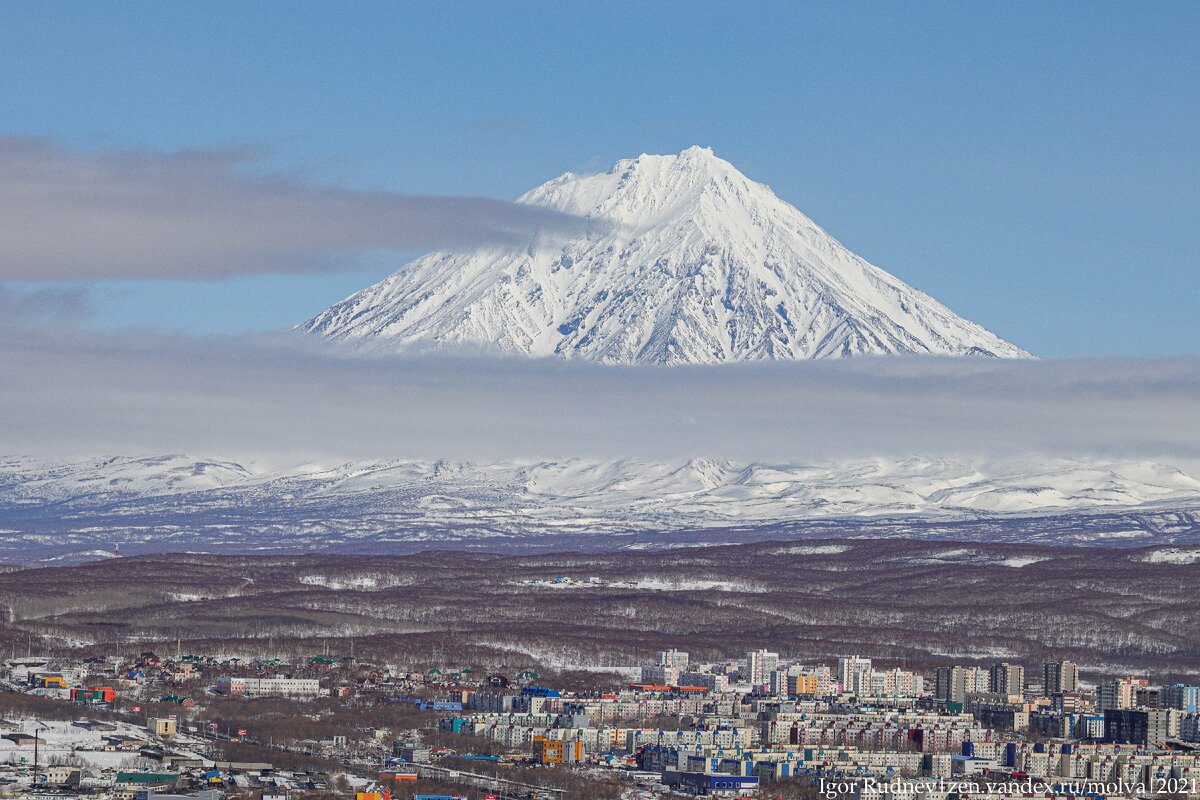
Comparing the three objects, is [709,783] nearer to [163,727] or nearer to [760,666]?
[163,727]

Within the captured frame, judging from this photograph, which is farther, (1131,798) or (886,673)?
(886,673)

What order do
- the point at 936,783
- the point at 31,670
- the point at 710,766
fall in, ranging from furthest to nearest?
the point at 31,670, the point at 710,766, the point at 936,783

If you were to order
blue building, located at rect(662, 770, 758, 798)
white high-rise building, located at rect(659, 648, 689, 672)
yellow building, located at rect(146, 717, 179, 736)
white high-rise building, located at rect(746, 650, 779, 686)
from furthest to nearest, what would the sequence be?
white high-rise building, located at rect(659, 648, 689, 672)
white high-rise building, located at rect(746, 650, 779, 686)
yellow building, located at rect(146, 717, 179, 736)
blue building, located at rect(662, 770, 758, 798)

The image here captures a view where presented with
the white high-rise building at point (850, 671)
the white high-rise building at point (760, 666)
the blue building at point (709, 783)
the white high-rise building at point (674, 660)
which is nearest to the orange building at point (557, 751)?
the blue building at point (709, 783)

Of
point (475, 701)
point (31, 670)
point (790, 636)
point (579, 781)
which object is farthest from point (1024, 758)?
point (790, 636)

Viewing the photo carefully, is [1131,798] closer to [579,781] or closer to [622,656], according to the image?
[579,781]

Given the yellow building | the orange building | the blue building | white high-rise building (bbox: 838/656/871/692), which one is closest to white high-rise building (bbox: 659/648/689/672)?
white high-rise building (bbox: 838/656/871/692)

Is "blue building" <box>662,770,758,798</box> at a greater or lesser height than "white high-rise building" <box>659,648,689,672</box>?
lesser

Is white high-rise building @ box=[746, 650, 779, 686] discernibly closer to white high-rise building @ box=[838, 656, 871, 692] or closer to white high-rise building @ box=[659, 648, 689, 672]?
white high-rise building @ box=[659, 648, 689, 672]

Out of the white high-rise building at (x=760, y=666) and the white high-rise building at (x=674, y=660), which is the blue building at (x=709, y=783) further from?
the white high-rise building at (x=674, y=660)

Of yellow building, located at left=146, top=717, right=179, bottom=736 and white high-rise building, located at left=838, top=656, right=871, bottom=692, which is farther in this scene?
white high-rise building, located at left=838, top=656, right=871, bottom=692

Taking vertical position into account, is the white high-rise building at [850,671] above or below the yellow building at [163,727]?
above
